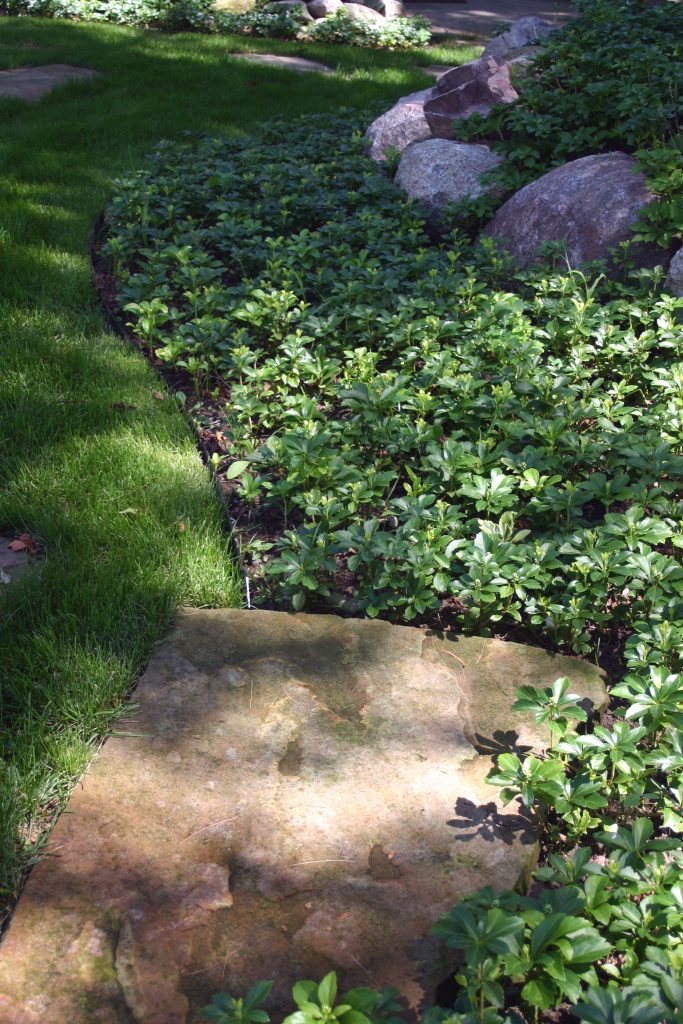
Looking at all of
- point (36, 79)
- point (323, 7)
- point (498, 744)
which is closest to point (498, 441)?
point (498, 744)

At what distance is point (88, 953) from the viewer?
5.56ft

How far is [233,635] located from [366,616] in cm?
43

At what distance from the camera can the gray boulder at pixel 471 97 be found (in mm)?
5914

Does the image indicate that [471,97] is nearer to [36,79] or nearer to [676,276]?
[676,276]

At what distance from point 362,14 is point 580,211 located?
8198 mm

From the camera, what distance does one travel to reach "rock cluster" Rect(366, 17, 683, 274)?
441cm

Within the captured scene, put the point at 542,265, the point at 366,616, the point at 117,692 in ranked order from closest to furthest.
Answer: the point at 117,692
the point at 366,616
the point at 542,265

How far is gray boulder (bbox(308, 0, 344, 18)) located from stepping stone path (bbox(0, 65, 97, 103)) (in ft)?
14.2

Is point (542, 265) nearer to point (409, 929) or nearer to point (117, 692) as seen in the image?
point (117, 692)

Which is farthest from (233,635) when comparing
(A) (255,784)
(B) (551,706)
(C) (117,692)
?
(B) (551,706)

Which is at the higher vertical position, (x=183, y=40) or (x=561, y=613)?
(x=183, y=40)

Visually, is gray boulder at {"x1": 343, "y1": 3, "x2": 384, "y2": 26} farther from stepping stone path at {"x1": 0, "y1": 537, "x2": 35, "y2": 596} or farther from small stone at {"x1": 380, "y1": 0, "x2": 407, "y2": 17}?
stepping stone path at {"x1": 0, "y1": 537, "x2": 35, "y2": 596}

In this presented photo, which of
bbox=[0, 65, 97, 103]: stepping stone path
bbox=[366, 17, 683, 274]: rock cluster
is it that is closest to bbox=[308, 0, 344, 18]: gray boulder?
bbox=[0, 65, 97, 103]: stepping stone path

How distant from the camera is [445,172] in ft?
17.6
